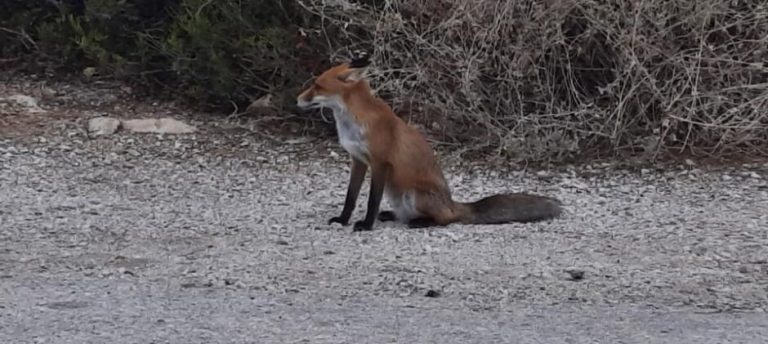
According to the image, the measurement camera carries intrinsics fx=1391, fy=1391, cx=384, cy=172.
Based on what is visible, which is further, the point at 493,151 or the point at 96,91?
the point at 96,91

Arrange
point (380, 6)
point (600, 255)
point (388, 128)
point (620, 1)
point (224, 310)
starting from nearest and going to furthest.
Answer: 1. point (224, 310)
2. point (600, 255)
3. point (388, 128)
4. point (620, 1)
5. point (380, 6)

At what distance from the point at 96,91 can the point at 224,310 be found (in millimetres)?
6892

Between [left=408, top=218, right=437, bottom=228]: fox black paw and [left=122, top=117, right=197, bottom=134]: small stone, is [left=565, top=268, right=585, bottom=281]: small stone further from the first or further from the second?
[left=122, top=117, right=197, bottom=134]: small stone

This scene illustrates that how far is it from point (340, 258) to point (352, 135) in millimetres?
1117

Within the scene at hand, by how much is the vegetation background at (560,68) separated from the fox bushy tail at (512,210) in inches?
72.3

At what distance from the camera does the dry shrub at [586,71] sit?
10172 mm

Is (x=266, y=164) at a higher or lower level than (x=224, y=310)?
lower

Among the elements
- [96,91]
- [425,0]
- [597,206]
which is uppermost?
[425,0]

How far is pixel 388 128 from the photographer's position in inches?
326

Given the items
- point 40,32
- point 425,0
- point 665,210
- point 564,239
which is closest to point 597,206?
point 665,210

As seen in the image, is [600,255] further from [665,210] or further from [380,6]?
[380,6]

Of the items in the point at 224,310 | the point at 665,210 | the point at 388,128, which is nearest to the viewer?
the point at 224,310

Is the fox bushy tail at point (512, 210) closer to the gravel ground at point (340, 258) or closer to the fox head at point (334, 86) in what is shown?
the gravel ground at point (340, 258)

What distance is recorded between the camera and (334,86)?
8.38 m
